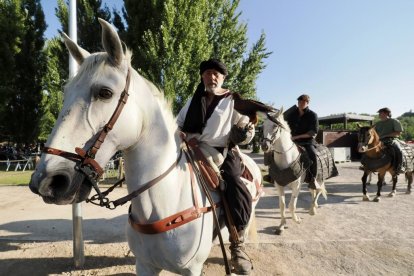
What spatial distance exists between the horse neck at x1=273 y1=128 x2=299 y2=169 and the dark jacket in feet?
3.58

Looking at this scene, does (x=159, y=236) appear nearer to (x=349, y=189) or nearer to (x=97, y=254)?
(x=97, y=254)

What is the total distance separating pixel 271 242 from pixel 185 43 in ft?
36.7

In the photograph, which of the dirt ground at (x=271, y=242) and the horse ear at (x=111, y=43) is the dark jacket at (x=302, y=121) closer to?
the dirt ground at (x=271, y=242)

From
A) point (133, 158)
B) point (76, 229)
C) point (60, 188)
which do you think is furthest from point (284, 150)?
point (60, 188)

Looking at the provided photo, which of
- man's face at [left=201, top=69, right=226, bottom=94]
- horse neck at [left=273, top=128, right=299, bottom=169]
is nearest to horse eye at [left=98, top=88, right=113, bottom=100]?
man's face at [left=201, top=69, right=226, bottom=94]

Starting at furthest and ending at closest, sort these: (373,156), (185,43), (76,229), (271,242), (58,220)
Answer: (185,43)
(373,156)
(58,220)
(271,242)
(76,229)

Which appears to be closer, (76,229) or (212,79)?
(212,79)

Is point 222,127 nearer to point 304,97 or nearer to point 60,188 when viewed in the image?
point 60,188

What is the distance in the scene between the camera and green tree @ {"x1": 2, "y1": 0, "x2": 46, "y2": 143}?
68.1 feet

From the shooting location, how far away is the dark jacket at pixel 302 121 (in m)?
6.16

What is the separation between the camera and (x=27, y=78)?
70.2 ft

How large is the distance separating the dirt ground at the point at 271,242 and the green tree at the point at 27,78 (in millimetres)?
17372

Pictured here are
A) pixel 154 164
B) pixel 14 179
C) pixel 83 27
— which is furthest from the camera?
pixel 83 27

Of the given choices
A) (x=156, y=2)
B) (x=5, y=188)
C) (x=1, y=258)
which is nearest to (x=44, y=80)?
(x=156, y=2)
